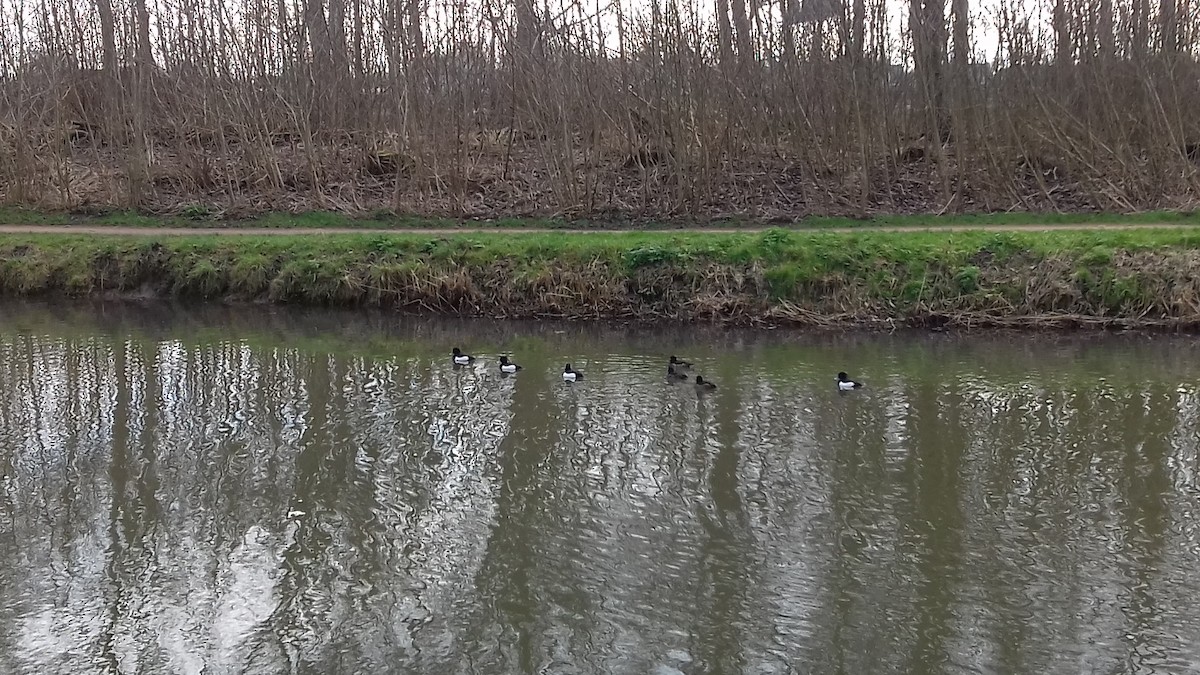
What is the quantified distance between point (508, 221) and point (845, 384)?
39.2ft

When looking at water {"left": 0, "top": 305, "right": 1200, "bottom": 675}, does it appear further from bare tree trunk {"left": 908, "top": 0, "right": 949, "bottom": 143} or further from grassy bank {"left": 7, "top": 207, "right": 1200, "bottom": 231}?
bare tree trunk {"left": 908, "top": 0, "right": 949, "bottom": 143}

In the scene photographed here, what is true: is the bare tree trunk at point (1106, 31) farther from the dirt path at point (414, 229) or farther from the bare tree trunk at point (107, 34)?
the bare tree trunk at point (107, 34)

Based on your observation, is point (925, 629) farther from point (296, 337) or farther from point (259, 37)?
point (259, 37)

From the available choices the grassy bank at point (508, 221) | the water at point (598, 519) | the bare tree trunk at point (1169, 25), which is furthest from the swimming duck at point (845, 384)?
the bare tree trunk at point (1169, 25)

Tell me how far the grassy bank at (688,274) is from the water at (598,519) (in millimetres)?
2684

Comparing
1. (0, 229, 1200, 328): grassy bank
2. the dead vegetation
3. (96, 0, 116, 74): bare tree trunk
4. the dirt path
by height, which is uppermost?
(96, 0, 116, 74): bare tree trunk

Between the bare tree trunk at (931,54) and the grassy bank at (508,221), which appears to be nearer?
the grassy bank at (508,221)

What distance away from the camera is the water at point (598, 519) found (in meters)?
5.86

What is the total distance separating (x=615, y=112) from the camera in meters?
22.5

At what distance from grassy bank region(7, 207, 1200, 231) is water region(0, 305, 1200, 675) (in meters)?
7.49

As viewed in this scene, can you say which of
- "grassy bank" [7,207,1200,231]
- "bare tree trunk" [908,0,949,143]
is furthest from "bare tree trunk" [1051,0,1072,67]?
"grassy bank" [7,207,1200,231]

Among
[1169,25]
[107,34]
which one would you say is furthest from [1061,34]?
[107,34]

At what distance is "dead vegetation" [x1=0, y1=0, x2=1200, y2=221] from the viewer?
68.4 ft

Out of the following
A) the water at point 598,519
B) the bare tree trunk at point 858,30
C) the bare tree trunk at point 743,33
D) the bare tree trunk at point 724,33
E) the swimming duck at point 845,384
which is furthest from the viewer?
the bare tree trunk at point 743,33
